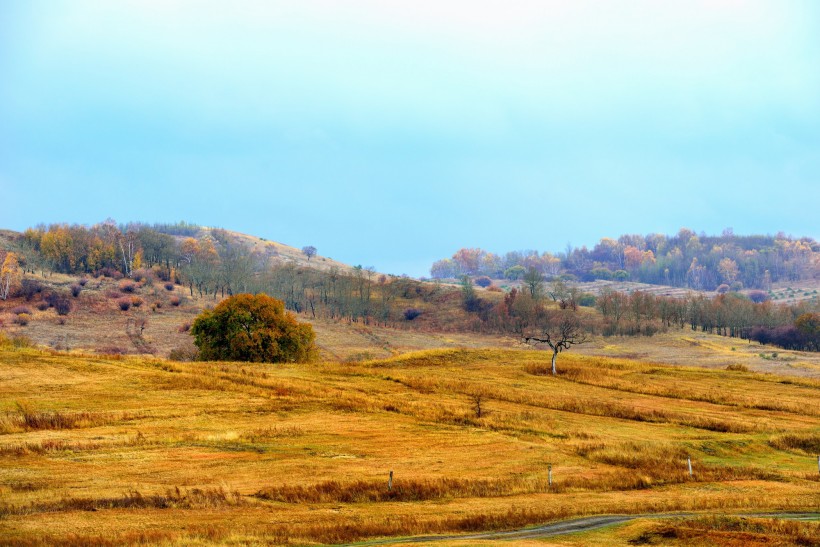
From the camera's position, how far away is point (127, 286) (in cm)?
17288

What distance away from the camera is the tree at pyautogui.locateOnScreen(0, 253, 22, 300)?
159 meters

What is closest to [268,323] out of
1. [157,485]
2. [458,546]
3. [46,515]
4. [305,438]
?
[305,438]

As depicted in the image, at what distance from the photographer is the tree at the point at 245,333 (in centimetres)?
8694

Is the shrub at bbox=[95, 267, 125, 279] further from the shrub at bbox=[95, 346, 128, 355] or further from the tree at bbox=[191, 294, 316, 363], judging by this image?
the tree at bbox=[191, 294, 316, 363]

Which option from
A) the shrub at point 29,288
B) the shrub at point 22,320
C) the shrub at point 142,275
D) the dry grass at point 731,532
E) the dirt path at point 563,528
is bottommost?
the dirt path at point 563,528

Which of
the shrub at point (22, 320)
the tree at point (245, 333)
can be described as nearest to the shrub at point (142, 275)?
the shrub at point (22, 320)

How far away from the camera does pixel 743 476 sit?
4469cm

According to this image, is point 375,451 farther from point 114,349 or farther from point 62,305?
point 62,305

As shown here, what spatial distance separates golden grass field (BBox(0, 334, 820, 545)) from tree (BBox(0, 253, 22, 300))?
9223cm

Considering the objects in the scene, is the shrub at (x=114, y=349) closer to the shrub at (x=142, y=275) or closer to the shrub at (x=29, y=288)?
the shrub at (x=29, y=288)

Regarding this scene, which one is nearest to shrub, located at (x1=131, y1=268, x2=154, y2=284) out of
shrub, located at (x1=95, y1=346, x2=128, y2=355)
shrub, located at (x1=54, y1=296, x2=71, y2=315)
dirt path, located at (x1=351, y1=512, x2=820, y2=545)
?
shrub, located at (x1=54, y1=296, x2=71, y2=315)

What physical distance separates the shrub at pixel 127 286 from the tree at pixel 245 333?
3563 inches

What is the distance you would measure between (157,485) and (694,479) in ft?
92.4

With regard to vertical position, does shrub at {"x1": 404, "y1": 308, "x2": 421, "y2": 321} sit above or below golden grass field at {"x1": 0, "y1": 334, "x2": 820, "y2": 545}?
→ above
